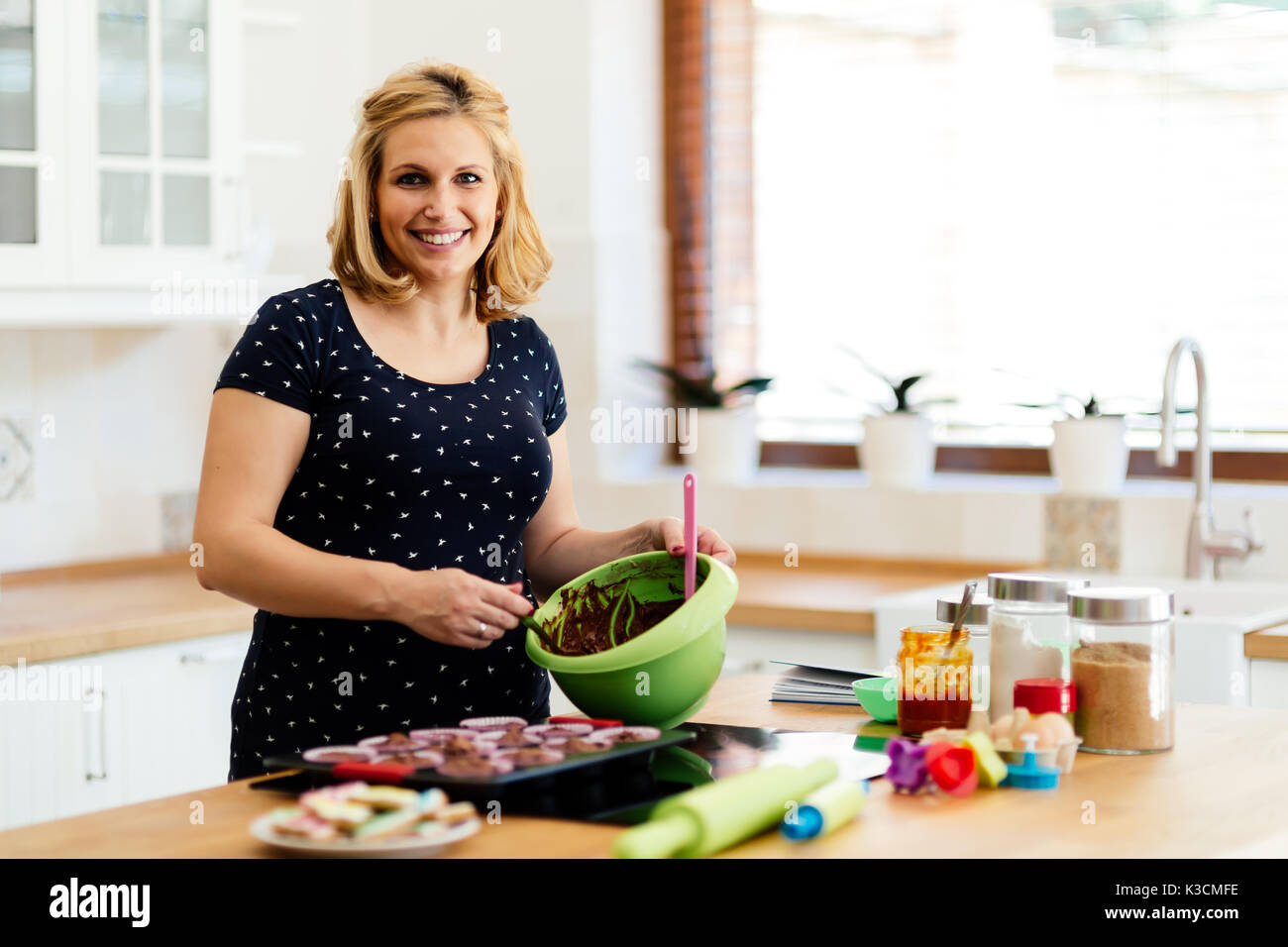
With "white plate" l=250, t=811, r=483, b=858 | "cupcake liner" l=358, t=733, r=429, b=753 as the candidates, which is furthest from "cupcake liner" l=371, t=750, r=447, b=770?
"white plate" l=250, t=811, r=483, b=858

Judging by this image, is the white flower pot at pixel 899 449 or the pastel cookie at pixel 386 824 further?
the white flower pot at pixel 899 449

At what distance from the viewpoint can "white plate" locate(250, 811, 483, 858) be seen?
3.54 feet

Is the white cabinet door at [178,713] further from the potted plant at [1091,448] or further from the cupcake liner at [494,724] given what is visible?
the potted plant at [1091,448]

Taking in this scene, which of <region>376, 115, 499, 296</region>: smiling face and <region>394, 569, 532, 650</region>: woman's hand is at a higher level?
<region>376, 115, 499, 296</region>: smiling face

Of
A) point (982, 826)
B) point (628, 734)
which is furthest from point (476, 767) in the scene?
point (982, 826)

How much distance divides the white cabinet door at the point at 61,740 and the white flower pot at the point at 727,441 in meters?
1.39

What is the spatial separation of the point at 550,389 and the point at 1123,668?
74cm

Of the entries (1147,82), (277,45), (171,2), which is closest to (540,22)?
(277,45)

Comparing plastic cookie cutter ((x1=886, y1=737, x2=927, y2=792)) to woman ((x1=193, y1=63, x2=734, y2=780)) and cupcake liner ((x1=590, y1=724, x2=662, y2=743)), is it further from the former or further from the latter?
woman ((x1=193, y1=63, x2=734, y2=780))

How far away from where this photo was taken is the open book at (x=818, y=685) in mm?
1737

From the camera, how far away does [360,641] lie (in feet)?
5.42

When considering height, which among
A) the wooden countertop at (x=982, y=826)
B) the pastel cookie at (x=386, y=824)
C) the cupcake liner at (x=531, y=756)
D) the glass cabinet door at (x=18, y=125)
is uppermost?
the glass cabinet door at (x=18, y=125)

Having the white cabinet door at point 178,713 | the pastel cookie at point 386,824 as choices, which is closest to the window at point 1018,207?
the white cabinet door at point 178,713

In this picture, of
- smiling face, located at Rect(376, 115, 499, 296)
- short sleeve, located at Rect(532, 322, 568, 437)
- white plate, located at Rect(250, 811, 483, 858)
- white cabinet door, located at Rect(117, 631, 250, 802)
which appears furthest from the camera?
white cabinet door, located at Rect(117, 631, 250, 802)
